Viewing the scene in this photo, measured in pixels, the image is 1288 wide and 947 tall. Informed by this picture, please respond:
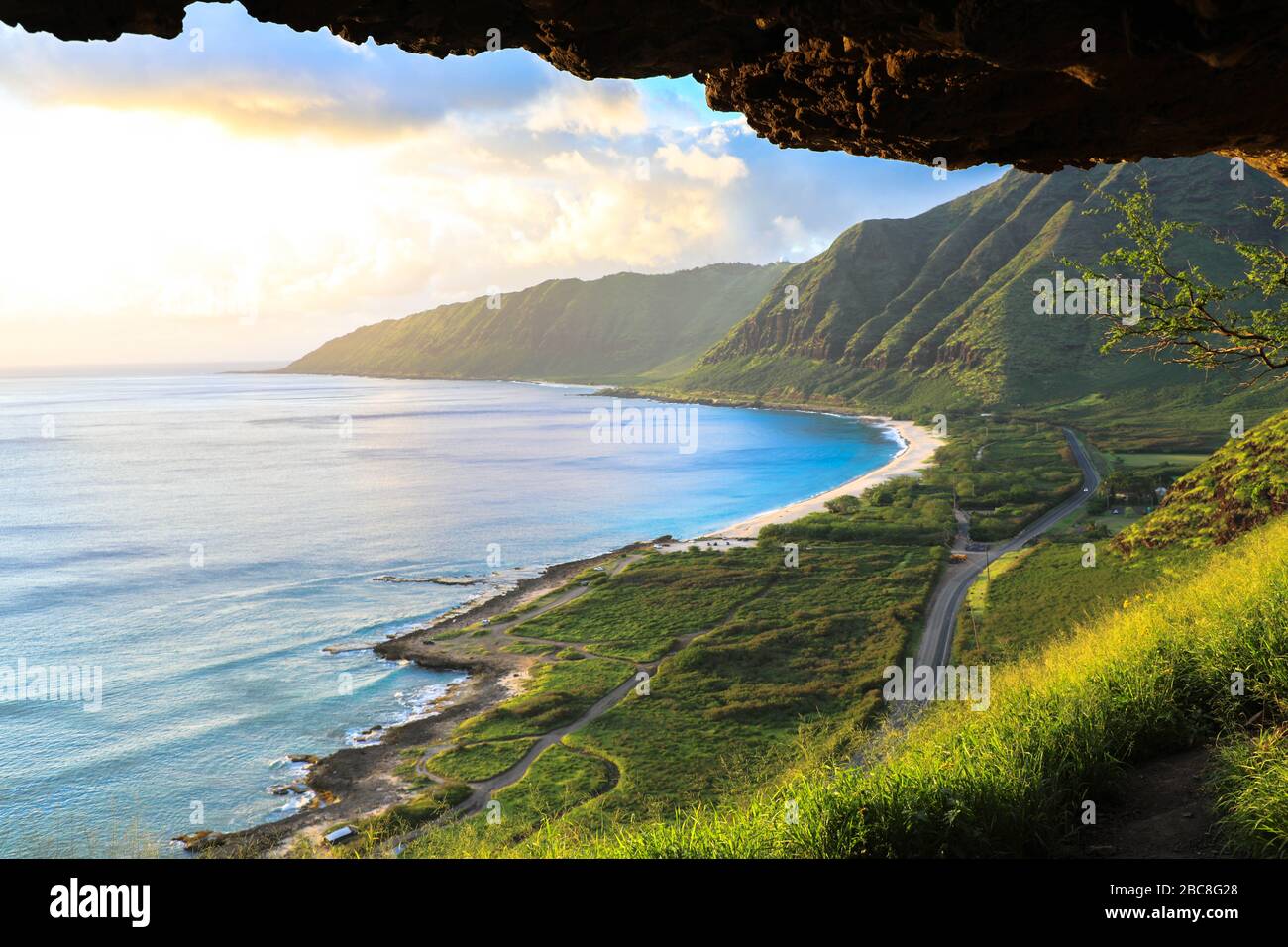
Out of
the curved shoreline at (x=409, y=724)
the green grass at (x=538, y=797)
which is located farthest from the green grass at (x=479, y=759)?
the curved shoreline at (x=409, y=724)

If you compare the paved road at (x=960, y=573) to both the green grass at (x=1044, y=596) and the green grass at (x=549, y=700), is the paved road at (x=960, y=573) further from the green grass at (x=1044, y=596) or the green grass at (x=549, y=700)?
the green grass at (x=549, y=700)

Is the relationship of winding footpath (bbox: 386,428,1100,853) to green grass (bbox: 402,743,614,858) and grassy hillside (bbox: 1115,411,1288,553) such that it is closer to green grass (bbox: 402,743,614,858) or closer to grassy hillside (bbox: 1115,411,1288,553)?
green grass (bbox: 402,743,614,858)

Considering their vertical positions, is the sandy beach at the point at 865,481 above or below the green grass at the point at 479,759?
above

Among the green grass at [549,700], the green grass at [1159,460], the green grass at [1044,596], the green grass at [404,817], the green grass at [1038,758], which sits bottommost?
the green grass at [404,817]

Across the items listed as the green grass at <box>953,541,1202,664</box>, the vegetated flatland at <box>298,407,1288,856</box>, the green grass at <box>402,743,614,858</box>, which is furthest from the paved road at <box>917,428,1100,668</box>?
the green grass at <box>402,743,614,858</box>

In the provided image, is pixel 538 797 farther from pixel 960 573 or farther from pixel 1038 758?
pixel 960 573

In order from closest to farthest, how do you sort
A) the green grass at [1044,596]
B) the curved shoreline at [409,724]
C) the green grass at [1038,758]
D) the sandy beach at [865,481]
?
the green grass at [1038,758] → the curved shoreline at [409,724] → the green grass at [1044,596] → the sandy beach at [865,481]
